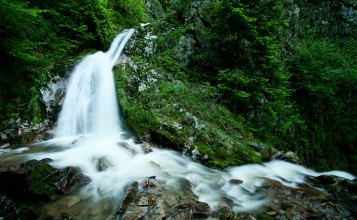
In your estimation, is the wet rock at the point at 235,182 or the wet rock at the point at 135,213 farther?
the wet rock at the point at 235,182

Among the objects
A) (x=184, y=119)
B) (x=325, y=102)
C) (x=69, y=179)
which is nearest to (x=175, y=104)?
(x=184, y=119)

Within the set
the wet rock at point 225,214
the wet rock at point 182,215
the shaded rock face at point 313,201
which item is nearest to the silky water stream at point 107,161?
the shaded rock face at point 313,201

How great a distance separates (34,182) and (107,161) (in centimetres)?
185

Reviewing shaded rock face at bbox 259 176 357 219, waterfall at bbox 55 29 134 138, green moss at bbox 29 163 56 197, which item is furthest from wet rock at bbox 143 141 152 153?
shaded rock face at bbox 259 176 357 219

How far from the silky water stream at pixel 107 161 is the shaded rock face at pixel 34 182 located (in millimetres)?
249

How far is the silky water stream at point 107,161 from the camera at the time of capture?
547 centimetres

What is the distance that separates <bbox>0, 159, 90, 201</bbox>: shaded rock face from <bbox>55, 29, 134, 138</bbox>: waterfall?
292 cm

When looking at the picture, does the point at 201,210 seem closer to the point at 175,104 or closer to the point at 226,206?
the point at 226,206

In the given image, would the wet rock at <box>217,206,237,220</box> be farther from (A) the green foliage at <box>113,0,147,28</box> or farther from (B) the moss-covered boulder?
(A) the green foliage at <box>113,0,147,28</box>

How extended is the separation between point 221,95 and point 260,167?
3.18 m

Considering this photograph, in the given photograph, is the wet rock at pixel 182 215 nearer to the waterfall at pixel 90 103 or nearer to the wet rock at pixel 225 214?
the wet rock at pixel 225 214

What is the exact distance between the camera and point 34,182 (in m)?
5.17

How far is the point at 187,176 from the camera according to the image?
6.66 m

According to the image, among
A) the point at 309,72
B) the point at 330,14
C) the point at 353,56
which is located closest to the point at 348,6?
the point at 330,14
